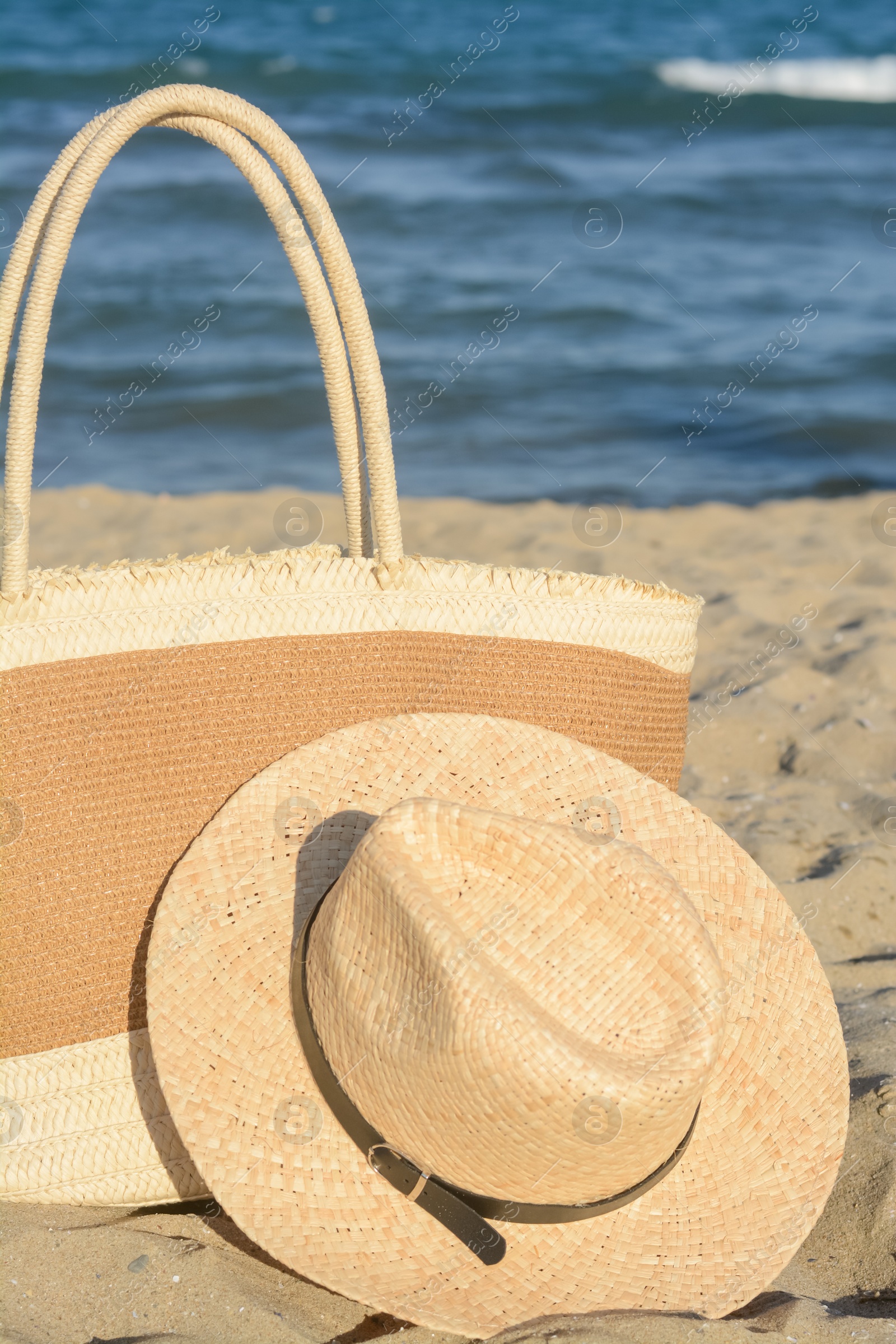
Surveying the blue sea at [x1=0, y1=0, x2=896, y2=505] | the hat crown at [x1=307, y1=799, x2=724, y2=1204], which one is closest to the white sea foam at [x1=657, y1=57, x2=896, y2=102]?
the blue sea at [x1=0, y1=0, x2=896, y2=505]

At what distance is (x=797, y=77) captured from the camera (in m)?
16.8

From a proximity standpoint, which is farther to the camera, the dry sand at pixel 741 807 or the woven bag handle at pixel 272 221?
the woven bag handle at pixel 272 221

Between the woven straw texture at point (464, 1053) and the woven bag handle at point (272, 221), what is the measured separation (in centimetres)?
68

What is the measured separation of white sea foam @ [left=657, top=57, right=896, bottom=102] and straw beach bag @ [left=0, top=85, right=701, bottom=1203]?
1615 cm

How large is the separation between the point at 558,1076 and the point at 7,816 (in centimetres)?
93

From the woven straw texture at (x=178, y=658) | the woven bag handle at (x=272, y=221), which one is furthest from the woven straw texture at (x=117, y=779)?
the woven bag handle at (x=272, y=221)

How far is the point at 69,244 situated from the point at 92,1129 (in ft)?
4.42

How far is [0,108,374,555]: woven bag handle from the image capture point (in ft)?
5.76

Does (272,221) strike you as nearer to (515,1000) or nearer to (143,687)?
(143,687)

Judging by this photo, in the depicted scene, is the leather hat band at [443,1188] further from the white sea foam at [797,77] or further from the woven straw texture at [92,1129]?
the white sea foam at [797,77]

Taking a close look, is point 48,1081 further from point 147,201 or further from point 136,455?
point 147,201

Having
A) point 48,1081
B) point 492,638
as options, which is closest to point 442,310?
point 492,638

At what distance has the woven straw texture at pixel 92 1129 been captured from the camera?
1.67 meters

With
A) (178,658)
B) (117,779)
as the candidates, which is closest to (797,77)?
(178,658)
